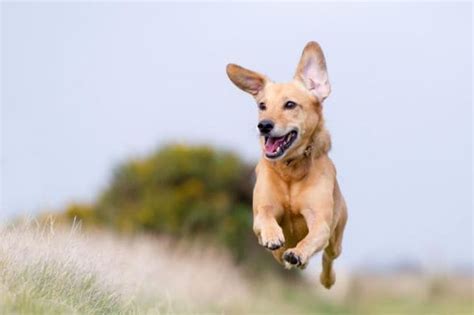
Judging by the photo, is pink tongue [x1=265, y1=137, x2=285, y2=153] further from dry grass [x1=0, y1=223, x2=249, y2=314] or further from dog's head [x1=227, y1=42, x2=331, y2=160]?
dry grass [x1=0, y1=223, x2=249, y2=314]

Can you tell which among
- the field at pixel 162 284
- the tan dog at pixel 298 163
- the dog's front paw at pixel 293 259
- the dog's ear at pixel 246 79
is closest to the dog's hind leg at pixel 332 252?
the tan dog at pixel 298 163

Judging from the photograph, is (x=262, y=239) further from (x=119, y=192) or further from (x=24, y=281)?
(x=119, y=192)

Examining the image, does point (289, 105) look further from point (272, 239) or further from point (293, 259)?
point (293, 259)

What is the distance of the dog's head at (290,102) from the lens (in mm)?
8969

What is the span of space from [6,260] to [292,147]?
262 centimetres

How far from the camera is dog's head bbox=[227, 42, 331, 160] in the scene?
29.4 feet

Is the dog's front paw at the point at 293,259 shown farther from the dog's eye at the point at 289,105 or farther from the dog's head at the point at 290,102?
the dog's eye at the point at 289,105

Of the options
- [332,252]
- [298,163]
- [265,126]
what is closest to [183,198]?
[332,252]

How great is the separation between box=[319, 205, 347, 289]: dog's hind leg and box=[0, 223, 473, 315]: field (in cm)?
165

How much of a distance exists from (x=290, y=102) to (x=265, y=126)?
46cm

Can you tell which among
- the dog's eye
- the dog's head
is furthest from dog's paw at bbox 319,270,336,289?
the dog's eye

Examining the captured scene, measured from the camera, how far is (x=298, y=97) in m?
9.24

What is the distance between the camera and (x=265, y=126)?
29.0 feet

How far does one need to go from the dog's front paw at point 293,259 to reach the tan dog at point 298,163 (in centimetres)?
30
